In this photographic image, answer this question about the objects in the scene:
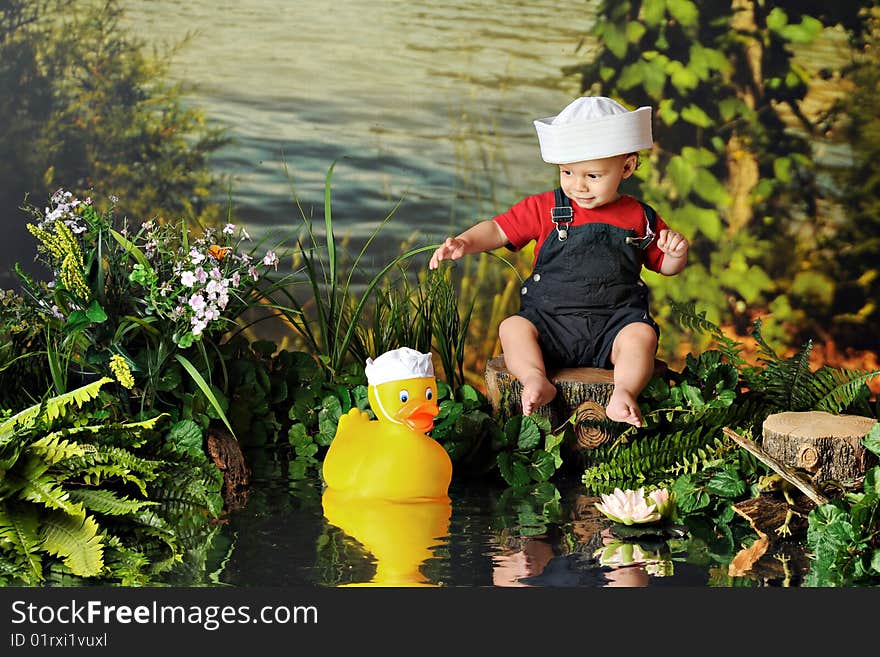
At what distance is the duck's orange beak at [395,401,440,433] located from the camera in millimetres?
3680

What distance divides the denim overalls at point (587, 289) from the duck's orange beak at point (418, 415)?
773mm

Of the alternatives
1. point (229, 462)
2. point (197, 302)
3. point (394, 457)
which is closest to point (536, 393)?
point (394, 457)

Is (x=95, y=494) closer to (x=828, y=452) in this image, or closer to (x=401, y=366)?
(x=401, y=366)

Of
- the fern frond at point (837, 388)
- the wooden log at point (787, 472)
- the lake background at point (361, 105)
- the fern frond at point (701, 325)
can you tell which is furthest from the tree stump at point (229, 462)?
the lake background at point (361, 105)

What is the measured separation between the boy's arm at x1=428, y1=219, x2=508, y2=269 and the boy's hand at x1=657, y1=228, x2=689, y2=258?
0.58m

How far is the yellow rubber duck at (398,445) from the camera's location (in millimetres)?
3650

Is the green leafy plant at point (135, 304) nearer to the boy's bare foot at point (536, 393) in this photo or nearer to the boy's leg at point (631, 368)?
the boy's bare foot at point (536, 393)

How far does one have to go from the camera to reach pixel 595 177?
4176 mm

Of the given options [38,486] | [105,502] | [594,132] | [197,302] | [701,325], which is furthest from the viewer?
[701,325]

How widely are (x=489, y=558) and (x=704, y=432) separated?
3.78 ft

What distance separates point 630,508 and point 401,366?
0.83m

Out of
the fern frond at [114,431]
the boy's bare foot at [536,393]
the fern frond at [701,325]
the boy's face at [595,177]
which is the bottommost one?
the fern frond at [114,431]

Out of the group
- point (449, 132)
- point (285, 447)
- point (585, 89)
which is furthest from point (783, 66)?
point (285, 447)

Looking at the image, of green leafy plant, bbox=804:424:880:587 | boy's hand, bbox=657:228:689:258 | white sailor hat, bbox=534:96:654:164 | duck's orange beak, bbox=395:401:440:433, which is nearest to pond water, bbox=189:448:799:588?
green leafy plant, bbox=804:424:880:587
